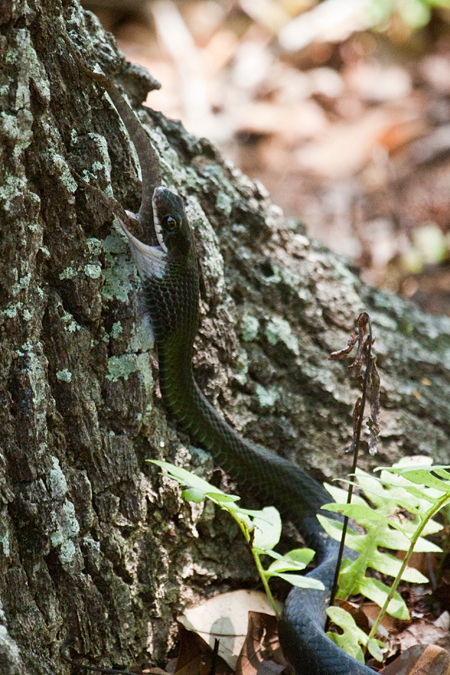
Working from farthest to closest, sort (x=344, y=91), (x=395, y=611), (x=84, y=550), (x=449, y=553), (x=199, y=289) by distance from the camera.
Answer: (x=344, y=91)
(x=449, y=553)
(x=199, y=289)
(x=395, y=611)
(x=84, y=550)

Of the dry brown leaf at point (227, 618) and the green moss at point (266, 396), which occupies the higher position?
the green moss at point (266, 396)

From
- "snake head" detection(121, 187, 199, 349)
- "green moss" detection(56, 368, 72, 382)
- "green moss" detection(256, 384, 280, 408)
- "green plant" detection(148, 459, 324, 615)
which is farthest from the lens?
"green moss" detection(256, 384, 280, 408)

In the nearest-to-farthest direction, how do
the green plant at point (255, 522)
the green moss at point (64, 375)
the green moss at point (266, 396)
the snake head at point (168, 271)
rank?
the green plant at point (255, 522), the green moss at point (64, 375), the snake head at point (168, 271), the green moss at point (266, 396)

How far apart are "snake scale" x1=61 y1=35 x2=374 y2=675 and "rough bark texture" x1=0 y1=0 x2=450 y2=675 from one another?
0.07 m

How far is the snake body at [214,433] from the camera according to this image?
Answer: 7.65 feet

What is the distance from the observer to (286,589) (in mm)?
2881

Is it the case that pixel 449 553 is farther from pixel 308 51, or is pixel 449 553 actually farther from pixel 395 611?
pixel 308 51

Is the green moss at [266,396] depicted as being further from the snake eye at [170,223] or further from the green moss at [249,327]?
the snake eye at [170,223]

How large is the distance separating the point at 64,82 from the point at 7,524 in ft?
5.23

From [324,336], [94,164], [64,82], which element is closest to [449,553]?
[324,336]

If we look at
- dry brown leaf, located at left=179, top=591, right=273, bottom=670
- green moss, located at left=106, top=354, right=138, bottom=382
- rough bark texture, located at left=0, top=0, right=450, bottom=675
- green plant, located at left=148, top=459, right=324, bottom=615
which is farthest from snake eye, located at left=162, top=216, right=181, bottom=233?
dry brown leaf, located at left=179, top=591, right=273, bottom=670

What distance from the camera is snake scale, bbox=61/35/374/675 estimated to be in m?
2.40

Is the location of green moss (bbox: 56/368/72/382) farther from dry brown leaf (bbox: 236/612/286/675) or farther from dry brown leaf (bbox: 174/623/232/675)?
dry brown leaf (bbox: 236/612/286/675)

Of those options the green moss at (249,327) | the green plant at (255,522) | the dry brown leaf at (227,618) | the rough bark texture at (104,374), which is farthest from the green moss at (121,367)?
the dry brown leaf at (227,618)
